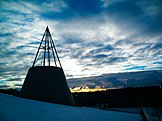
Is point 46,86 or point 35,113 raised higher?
point 46,86

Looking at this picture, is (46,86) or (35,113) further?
(46,86)

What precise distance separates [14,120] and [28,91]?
6598mm

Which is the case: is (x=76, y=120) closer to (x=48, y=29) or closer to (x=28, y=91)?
(x=28, y=91)

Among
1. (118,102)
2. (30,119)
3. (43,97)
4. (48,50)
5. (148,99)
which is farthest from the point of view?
(118,102)

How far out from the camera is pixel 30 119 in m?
5.85

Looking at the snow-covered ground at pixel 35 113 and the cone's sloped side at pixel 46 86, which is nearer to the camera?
the snow-covered ground at pixel 35 113

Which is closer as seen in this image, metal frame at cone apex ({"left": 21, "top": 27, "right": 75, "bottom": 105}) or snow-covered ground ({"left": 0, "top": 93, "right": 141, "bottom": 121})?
snow-covered ground ({"left": 0, "top": 93, "right": 141, "bottom": 121})

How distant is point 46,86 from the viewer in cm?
1160

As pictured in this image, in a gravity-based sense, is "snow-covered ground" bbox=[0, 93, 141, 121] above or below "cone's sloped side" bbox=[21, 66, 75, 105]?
below

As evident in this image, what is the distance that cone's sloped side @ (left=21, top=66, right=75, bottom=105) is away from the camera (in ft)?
37.7

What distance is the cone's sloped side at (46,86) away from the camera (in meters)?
11.5

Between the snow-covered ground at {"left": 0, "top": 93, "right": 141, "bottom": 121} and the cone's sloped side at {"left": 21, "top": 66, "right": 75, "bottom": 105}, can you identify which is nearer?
the snow-covered ground at {"left": 0, "top": 93, "right": 141, "bottom": 121}

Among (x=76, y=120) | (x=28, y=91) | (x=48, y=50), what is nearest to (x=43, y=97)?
(x=28, y=91)

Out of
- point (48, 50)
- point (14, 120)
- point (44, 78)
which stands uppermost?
point (48, 50)
